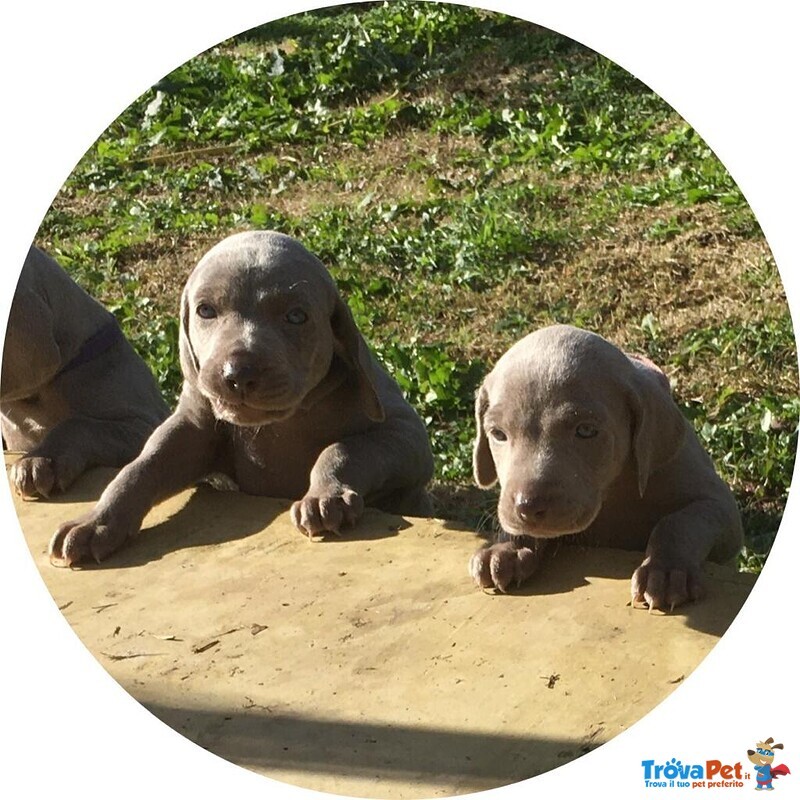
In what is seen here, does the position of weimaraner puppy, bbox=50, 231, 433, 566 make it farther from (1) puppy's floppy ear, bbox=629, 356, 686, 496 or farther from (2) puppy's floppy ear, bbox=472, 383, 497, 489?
(1) puppy's floppy ear, bbox=629, 356, 686, 496

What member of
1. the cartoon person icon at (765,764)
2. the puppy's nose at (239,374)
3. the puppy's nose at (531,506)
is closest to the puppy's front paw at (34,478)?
the puppy's nose at (239,374)

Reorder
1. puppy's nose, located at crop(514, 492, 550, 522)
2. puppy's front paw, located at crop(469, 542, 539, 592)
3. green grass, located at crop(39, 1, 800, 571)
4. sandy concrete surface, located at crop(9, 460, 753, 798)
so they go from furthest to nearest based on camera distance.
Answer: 1. green grass, located at crop(39, 1, 800, 571)
2. puppy's front paw, located at crop(469, 542, 539, 592)
3. puppy's nose, located at crop(514, 492, 550, 522)
4. sandy concrete surface, located at crop(9, 460, 753, 798)

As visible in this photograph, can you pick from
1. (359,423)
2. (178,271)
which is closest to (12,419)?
(359,423)

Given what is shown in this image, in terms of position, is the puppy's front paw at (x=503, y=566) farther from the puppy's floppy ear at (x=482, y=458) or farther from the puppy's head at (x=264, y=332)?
the puppy's head at (x=264, y=332)

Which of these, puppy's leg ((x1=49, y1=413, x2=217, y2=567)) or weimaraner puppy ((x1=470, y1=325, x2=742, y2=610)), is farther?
puppy's leg ((x1=49, y1=413, x2=217, y2=567))


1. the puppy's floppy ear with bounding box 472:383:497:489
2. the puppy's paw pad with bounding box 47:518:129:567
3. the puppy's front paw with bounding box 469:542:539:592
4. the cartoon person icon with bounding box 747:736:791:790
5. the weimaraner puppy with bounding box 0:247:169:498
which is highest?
the weimaraner puppy with bounding box 0:247:169:498

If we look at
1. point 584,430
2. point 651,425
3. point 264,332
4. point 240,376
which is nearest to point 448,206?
point 264,332

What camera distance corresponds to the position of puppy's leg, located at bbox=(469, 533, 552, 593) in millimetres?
6871

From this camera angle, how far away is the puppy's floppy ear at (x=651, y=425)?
22.9 feet

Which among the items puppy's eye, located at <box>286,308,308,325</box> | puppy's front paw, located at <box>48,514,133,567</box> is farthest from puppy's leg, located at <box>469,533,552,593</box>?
puppy's front paw, located at <box>48,514,133,567</box>

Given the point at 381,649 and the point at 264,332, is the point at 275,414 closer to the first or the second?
the point at 264,332

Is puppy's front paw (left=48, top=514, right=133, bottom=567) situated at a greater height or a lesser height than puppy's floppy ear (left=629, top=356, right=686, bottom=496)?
lesser

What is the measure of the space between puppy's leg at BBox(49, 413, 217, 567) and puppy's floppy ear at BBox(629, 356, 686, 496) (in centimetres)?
267

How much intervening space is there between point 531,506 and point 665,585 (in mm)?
743
